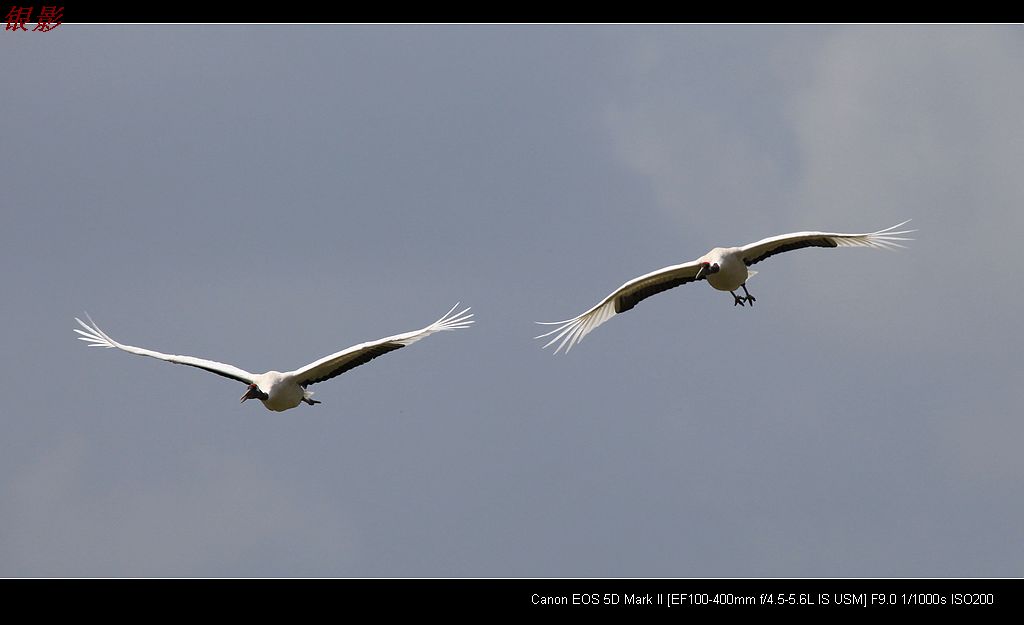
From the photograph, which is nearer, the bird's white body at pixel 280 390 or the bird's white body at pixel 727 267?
the bird's white body at pixel 280 390

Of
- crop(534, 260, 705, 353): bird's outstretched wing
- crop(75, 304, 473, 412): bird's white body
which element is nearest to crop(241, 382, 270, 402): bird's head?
crop(75, 304, 473, 412): bird's white body

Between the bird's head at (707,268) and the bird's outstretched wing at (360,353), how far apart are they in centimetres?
705

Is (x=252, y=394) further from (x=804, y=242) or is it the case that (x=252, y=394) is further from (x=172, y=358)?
(x=804, y=242)

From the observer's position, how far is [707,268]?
36438 mm

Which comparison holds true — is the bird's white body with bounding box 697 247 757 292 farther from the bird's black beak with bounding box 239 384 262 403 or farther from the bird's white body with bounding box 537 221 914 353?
the bird's black beak with bounding box 239 384 262 403

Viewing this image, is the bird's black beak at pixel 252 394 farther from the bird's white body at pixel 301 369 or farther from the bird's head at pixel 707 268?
the bird's head at pixel 707 268

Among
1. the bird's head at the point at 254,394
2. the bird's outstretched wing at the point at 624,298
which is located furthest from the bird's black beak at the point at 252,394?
the bird's outstretched wing at the point at 624,298

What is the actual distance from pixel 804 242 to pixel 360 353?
11.6 metres

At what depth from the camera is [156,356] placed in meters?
36.9

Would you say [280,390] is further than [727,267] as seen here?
No

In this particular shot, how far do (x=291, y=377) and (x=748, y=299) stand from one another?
467 inches

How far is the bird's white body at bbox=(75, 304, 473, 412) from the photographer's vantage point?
108 feet

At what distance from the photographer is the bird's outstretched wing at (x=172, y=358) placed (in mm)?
35875

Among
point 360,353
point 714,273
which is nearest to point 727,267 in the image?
point 714,273
